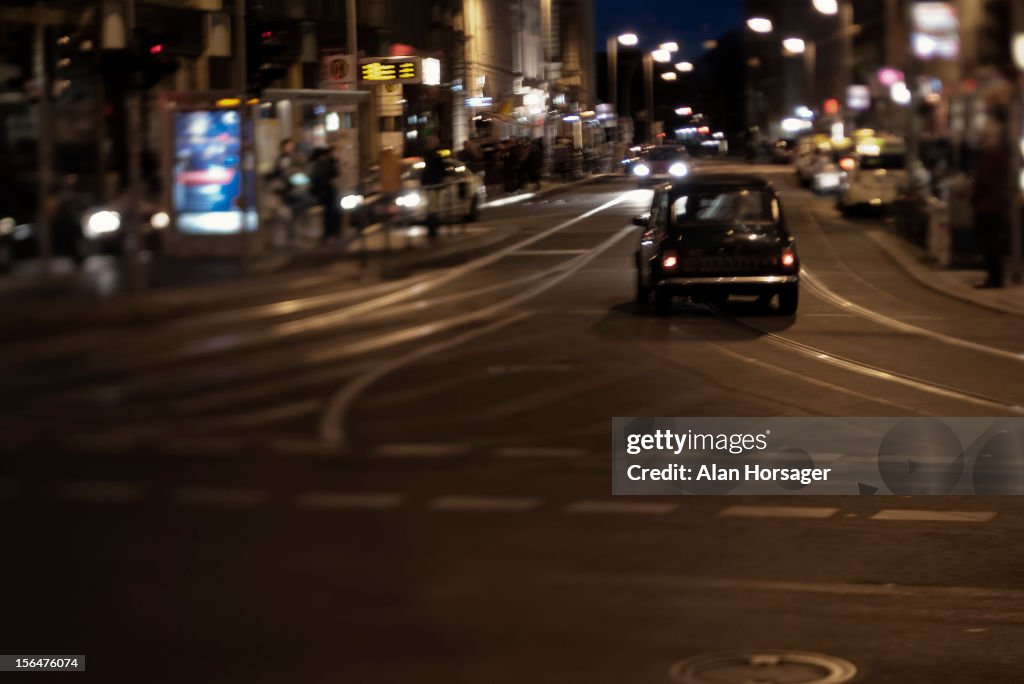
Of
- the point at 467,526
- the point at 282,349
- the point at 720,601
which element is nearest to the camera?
the point at 720,601

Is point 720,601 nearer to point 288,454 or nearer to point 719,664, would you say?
point 719,664

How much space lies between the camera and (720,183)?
62.4 feet

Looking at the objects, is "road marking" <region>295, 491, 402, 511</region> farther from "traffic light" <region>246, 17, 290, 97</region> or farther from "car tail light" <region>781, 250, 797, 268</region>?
"traffic light" <region>246, 17, 290, 97</region>

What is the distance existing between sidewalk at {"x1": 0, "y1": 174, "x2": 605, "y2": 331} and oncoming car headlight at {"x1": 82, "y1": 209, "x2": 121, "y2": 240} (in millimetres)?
464

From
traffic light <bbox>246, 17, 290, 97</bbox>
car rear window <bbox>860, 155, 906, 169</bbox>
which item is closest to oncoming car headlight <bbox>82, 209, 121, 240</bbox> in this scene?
traffic light <bbox>246, 17, 290, 97</bbox>

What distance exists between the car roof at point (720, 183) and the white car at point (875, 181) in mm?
19104

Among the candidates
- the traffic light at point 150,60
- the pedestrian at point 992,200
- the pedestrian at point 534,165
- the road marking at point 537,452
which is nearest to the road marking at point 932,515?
the road marking at point 537,452

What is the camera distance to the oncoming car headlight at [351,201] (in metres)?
29.7

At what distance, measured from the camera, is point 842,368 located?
14.1 meters

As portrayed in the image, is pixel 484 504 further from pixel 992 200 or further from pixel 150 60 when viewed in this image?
pixel 150 60

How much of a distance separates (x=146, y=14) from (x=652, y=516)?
32897mm

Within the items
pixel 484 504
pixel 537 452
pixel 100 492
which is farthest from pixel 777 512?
pixel 100 492

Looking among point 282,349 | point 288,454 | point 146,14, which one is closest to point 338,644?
point 288,454

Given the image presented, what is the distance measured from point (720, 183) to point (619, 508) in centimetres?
1121
